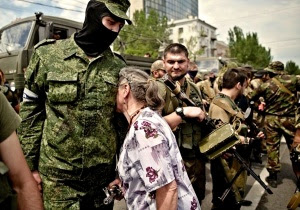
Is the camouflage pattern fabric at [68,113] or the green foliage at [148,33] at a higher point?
the green foliage at [148,33]

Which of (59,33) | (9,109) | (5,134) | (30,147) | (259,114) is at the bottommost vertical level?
(259,114)

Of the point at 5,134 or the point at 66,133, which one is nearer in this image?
the point at 5,134

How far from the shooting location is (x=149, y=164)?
1.58 metres

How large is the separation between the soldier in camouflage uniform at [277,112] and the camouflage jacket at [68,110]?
3804 mm

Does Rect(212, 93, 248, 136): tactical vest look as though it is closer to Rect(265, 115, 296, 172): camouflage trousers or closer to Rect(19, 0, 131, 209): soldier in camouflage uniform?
Rect(19, 0, 131, 209): soldier in camouflage uniform

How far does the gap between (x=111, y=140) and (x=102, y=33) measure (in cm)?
69

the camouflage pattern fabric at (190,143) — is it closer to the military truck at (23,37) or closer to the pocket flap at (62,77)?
the pocket flap at (62,77)

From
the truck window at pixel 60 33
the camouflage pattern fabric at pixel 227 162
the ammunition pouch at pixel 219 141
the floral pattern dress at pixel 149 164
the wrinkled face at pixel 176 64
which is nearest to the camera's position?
the floral pattern dress at pixel 149 164

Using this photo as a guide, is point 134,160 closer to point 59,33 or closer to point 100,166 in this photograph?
point 100,166

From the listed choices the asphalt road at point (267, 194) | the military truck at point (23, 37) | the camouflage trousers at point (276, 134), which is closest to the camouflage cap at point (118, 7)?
the asphalt road at point (267, 194)

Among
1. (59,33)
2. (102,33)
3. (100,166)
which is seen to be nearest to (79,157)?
(100,166)

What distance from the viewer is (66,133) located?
1924 millimetres

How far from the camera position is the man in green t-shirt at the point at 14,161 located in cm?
133

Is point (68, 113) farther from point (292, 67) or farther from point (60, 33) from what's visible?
point (292, 67)
